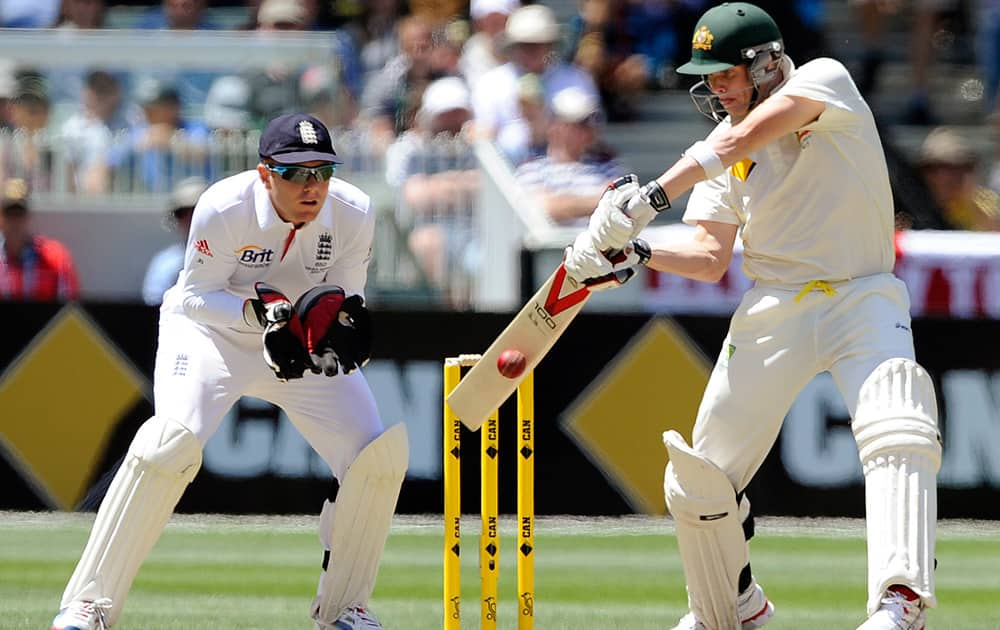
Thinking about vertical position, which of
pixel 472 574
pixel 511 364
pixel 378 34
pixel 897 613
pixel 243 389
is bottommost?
pixel 472 574

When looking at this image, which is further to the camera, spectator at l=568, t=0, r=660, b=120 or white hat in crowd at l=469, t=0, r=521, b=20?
spectator at l=568, t=0, r=660, b=120

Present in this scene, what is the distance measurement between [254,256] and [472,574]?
2135 mm

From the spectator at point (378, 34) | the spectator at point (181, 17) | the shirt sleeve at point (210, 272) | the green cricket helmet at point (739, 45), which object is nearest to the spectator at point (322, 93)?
the spectator at point (378, 34)

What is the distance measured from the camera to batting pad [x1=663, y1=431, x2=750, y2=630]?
5.20m

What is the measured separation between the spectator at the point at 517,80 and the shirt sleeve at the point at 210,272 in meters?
4.53

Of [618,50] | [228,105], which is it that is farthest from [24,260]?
[618,50]

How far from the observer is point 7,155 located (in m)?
9.83

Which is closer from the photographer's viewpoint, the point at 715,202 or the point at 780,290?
the point at 780,290

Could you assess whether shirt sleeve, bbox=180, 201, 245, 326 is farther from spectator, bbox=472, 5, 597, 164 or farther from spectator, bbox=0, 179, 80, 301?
spectator, bbox=472, 5, 597, 164

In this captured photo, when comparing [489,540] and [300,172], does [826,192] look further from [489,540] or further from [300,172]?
[300,172]

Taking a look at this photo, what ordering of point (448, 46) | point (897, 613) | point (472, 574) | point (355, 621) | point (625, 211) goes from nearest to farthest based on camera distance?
point (897, 613), point (625, 211), point (355, 621), point (472, 574), point (448, 46)

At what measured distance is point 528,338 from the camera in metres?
5.16

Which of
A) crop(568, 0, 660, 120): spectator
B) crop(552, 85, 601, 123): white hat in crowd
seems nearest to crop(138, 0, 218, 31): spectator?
crop(568, 0, 660, 120): spectator

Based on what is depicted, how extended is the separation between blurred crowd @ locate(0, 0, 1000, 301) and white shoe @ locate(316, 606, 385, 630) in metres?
3.98
